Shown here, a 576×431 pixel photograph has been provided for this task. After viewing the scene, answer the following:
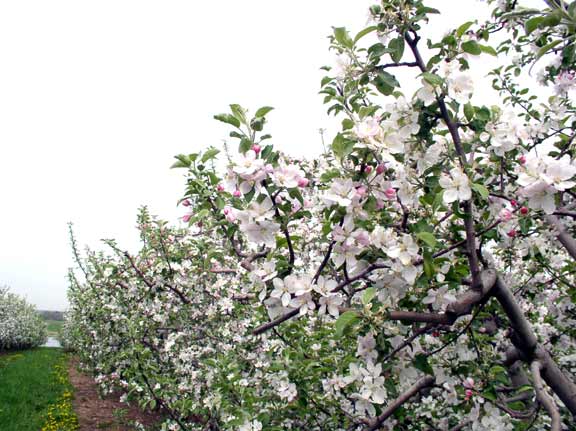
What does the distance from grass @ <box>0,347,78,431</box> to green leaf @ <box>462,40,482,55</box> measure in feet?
25.1

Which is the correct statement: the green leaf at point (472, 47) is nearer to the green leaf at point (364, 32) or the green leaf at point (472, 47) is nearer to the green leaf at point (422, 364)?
the green leaf at point (364, 32)

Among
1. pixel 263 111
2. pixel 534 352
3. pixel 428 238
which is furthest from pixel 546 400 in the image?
pixel 263 111

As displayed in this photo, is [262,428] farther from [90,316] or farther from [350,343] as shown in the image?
[90,316]

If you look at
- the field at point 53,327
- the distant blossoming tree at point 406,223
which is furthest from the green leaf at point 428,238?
the field at point 53,327

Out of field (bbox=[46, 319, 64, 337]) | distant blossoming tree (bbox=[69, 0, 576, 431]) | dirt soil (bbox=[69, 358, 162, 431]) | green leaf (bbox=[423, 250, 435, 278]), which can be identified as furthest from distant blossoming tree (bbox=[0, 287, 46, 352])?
green leaf (bbox=[423, 250, 435, 278])

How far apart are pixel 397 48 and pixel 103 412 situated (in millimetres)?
9053

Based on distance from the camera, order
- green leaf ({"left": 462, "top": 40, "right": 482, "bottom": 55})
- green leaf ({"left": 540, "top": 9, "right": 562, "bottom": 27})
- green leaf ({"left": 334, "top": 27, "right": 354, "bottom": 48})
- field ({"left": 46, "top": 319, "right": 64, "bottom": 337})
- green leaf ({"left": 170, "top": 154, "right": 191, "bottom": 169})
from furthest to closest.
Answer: field ({"left": 46, "top": 319, "right": 64, "bottom": 337}) → green leaf ({"left": 170, "top": 154, "right": 191, "bottom": 169}) → green leaf ({"left": 334, "top": 27, "right": 354, "bottom": 48}) → green leaf ({"left": 462, "top": 40, "right": 482, "bottom": 55}) → green leaf ({"left": 540, "top": 9, "right": 562, "bottom": 27})

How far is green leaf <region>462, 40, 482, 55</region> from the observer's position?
4.84 feet

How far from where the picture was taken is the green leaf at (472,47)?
1.47m

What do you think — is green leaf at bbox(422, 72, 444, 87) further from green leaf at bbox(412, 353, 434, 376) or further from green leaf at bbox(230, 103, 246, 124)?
green leaf at bbox(412, 353, 434, 376)

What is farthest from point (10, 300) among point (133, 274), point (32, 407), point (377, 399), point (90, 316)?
point (377, 399)

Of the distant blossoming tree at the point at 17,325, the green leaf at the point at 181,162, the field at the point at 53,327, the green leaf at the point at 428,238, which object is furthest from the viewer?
the field at the point at 53,327

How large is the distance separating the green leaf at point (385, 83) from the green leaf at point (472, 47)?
26 cm

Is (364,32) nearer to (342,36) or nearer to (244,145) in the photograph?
(342,36)
